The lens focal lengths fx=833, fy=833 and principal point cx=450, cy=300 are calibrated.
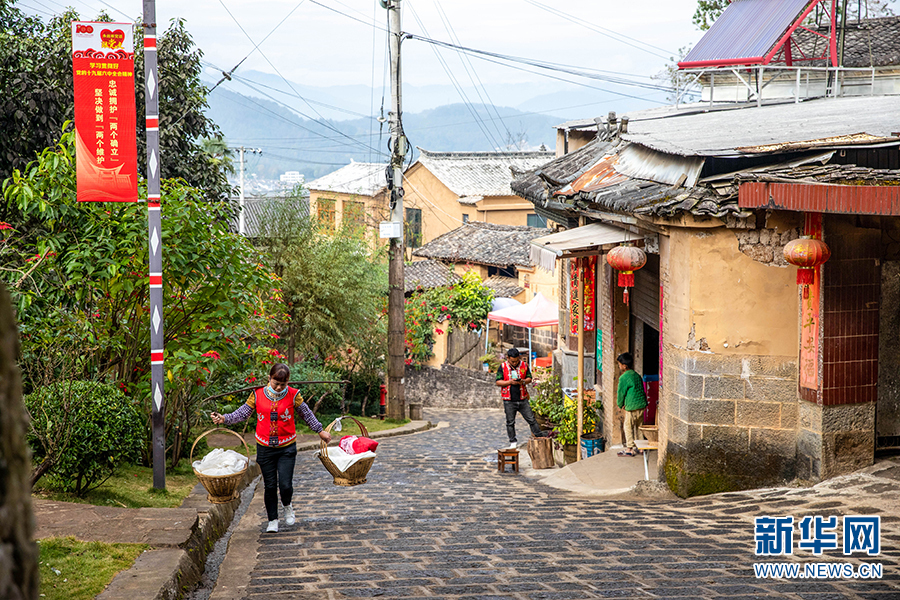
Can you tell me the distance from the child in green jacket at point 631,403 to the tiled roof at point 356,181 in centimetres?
3416

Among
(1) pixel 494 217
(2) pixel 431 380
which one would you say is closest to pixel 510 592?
(2) pixel 431 380

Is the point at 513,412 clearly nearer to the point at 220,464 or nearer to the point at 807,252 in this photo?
the point at 220,464

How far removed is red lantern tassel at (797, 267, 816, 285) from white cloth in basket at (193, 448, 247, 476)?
543cm

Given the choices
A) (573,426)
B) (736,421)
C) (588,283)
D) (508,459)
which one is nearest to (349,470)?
(736,421)

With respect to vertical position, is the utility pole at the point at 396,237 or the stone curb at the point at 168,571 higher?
the utility pole at the point at 396,237


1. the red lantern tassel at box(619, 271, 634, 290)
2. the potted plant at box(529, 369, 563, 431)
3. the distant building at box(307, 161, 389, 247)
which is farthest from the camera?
the distant building at box(307, 161, 389, 247)

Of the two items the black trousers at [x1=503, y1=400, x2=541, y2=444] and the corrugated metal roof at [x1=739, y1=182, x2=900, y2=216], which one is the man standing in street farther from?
the corrugated metal roof at [x1=739, y1=182, x2=900, y2=216]

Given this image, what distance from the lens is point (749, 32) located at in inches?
581

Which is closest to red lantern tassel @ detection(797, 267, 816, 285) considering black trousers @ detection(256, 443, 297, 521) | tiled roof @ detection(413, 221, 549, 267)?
black trousers @ detection(256, 443, 297, 521)

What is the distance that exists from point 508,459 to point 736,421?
5404 millimetres

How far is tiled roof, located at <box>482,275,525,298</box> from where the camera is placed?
29375 mm

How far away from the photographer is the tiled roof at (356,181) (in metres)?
45.2

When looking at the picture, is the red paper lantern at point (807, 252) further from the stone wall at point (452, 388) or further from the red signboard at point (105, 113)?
the stone wall at point (452, 388)

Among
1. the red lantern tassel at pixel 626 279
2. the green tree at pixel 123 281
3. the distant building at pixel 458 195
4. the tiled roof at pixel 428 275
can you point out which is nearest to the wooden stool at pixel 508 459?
the red lantern tassel at pixel 626 279
